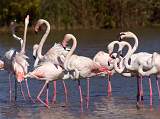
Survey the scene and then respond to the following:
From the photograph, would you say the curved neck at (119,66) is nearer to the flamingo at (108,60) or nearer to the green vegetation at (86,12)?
the flamingo at (108,60)

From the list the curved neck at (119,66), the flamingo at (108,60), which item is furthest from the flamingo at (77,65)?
the flamingo at (108,60)

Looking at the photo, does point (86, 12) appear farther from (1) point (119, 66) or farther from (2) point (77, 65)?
(2) point (77, 65)

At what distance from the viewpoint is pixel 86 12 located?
199 ft

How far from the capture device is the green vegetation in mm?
57031

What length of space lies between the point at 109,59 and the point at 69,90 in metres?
1.41

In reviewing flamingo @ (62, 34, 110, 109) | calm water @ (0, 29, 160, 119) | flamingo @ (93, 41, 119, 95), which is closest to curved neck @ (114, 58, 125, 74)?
flamingo @ (62, 34, 110, 109)

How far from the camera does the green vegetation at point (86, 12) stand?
57.0 meters

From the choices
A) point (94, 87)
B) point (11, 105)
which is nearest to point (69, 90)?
point (94, 87)

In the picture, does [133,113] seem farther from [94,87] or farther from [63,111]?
[94,87]

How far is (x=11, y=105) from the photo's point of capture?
1527cm

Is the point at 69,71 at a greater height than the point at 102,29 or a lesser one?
lesser

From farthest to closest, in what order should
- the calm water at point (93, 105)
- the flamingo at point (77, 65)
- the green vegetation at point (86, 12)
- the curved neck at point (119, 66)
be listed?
1. the green vegetation at point (86, 12)
2. the curved neck at point (119, 66)
3. the flamingo at point (77, 65)
4. the calm water at point (93, 105)

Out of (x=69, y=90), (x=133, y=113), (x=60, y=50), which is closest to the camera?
(x=133, y=113)

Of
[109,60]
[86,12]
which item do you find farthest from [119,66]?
[86,12]
